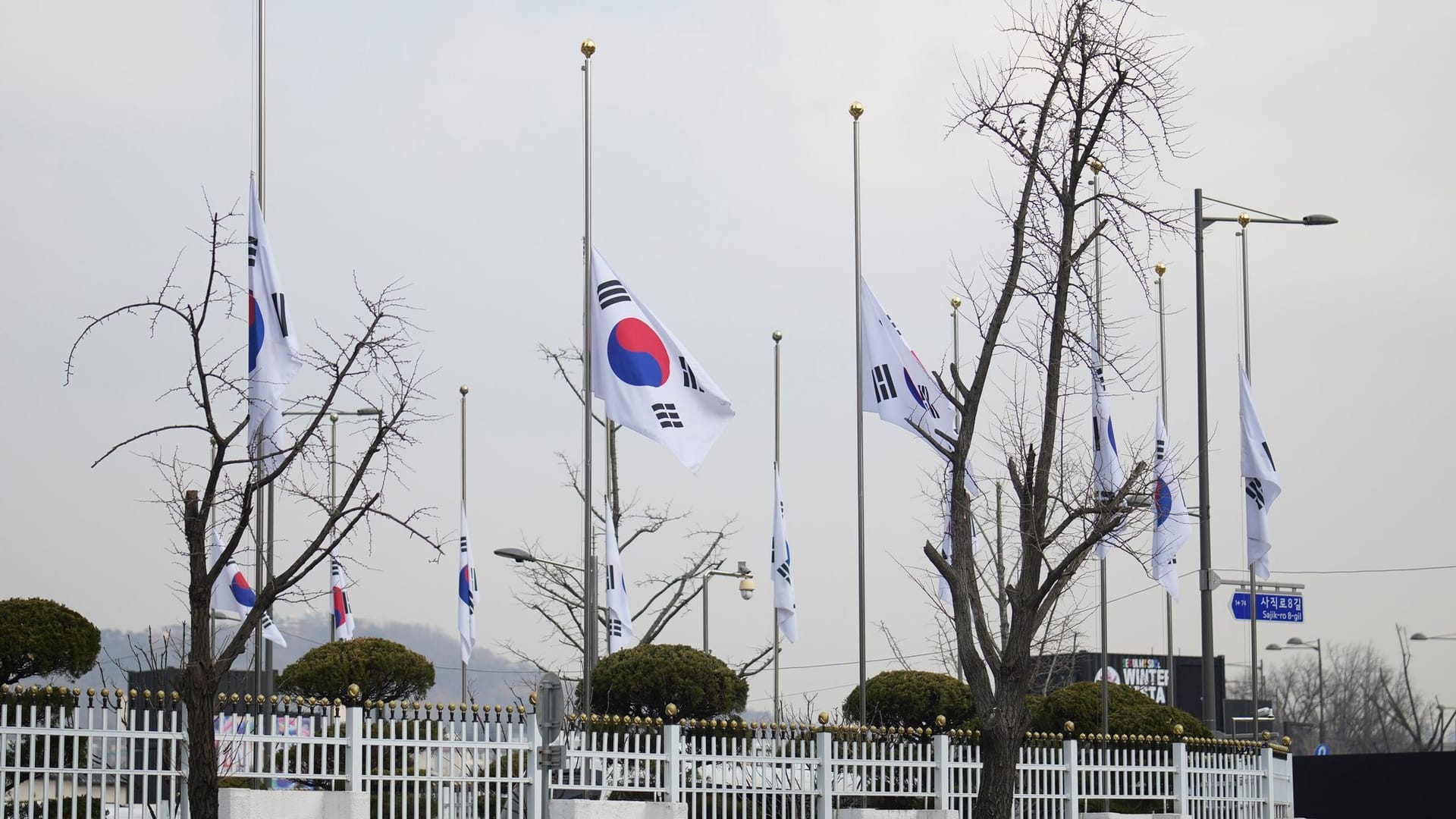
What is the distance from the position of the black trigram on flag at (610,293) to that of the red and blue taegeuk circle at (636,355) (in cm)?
33

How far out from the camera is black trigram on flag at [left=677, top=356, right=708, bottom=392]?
1988cm

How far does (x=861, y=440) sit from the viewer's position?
79.8ft

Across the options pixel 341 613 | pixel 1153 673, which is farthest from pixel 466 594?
pixel 1153 673

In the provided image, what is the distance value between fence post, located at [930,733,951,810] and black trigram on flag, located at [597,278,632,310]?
254 inches

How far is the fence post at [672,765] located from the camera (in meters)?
18.1

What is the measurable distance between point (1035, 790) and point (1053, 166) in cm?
786

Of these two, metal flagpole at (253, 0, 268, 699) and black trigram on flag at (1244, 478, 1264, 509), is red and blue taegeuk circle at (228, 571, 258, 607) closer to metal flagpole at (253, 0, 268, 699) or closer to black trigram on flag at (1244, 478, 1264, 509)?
metal flagpole at (253, 0, 268, 699)

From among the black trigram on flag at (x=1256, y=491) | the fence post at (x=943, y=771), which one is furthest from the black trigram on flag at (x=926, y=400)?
the black trigram on flag at (x=1256, y=491)

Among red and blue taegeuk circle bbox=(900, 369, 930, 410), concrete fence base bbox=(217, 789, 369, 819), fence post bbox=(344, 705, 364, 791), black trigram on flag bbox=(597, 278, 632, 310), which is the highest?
black trigram on flag bbox=(597, 278, 632, 310)

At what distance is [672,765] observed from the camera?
18.2 meters

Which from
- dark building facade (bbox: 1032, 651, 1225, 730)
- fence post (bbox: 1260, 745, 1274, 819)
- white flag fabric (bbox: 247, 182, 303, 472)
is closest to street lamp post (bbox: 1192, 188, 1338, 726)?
fence post (bbox: 1260, 745, 1274, 819)

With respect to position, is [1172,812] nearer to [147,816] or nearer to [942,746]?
[942,746]

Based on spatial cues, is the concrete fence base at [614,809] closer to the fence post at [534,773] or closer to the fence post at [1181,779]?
the fence post at [534,773]

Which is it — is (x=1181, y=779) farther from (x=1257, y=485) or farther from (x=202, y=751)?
(x=202, y=751)
